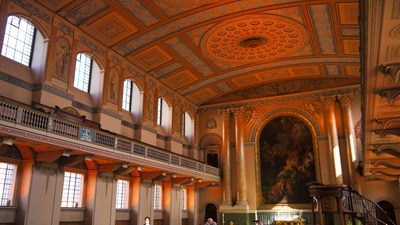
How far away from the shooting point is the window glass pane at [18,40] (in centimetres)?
1435

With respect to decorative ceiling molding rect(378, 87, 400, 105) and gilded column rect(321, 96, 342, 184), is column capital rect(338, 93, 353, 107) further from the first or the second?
decorative ceiling molding rect(378, 87, 400, 105)

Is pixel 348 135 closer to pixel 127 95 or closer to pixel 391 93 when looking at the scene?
pixel 127 95

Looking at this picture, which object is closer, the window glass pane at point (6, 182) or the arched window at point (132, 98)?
the window glass pane at point (6, 182)

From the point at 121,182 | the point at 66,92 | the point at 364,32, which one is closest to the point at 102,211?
the point at 121,182

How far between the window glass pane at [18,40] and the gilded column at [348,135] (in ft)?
65.2

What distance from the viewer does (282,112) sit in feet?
86.8

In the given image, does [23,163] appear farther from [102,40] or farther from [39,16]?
[102,40]

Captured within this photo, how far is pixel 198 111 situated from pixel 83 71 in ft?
41.9

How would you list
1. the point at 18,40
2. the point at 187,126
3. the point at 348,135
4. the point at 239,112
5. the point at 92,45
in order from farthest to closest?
1. the point at 187,126
2. the point at 239,112
3. the point at 348,135
4. the point at 92,45
5. the point at 18,40

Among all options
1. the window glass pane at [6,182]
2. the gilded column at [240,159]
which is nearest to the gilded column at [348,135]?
the gilded column at [240,159]

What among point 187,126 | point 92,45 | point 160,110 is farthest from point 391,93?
point 187,126

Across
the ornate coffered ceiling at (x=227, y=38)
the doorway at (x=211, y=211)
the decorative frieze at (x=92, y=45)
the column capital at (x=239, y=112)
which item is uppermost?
the ornate coffered ceiling at (x=227, y=38)

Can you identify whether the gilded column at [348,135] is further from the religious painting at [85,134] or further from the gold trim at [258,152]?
the religious painting at [85,134]

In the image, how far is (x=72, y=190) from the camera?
1653 cm
